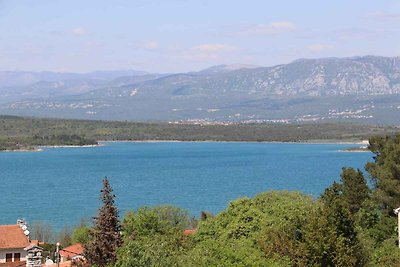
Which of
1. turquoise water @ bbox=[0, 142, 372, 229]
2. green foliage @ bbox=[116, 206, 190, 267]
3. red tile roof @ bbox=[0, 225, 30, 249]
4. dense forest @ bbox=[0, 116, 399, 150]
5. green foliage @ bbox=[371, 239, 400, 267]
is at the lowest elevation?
turquoise water @ bbox=[0, 142, 372, 229]

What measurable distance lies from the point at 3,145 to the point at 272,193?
122 meters

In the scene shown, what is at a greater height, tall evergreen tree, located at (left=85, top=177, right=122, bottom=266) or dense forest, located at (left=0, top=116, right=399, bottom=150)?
tall evergreen tree, located at (left=85, top=177, right=122, bottom=266)

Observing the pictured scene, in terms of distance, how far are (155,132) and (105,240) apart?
6412 inches

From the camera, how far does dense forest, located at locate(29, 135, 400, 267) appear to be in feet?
47.6

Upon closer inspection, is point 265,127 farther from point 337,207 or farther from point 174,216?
point 337,207

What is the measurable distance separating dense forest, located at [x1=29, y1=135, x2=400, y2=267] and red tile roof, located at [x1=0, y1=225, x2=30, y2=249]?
3.34 metres

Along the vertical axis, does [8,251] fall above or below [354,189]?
below

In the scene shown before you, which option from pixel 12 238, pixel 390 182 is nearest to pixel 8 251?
pixel 12 238

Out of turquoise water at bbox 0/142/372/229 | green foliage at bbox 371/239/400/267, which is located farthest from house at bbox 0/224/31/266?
turquoise water at bbox 0/142/372/229

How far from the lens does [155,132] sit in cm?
17750

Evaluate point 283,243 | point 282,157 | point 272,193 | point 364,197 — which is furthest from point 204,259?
point 282,157

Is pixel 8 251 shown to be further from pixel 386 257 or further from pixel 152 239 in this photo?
pixel 386 257

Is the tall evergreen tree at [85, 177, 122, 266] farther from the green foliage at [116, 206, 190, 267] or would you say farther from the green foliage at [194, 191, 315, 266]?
the green foliage at [194, 191, 315, 266]

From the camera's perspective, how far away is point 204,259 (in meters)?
13.9
